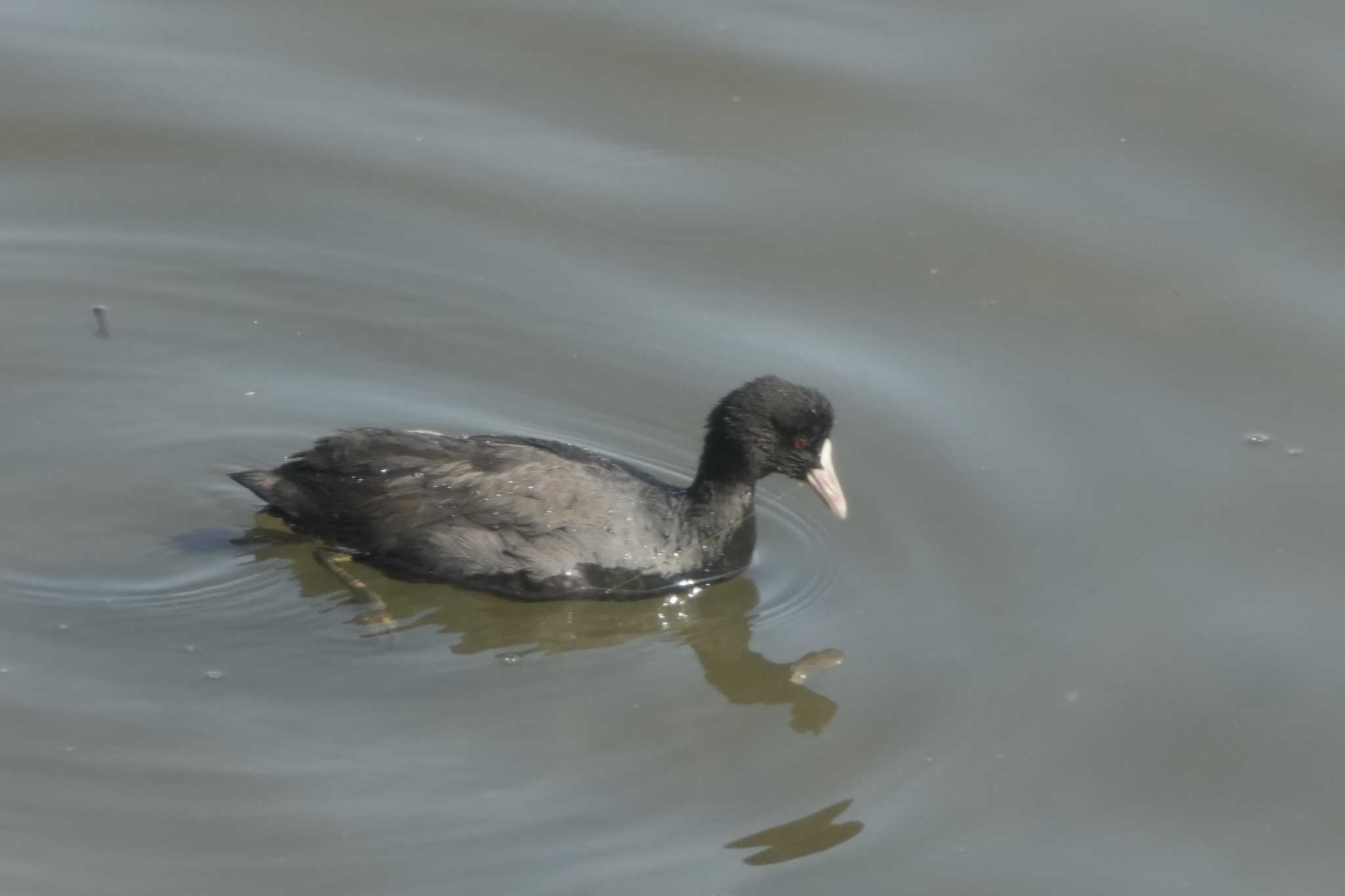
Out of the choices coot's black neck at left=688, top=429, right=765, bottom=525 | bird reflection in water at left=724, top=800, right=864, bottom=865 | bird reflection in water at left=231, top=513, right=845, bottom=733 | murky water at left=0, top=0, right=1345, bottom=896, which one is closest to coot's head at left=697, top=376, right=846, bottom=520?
coot's black neck at left=688, top=429, right=765, bottom=525

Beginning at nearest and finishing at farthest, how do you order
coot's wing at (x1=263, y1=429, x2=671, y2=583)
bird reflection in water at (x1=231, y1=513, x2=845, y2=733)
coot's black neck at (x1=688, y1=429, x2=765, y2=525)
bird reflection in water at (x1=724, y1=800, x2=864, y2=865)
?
bird reflection in water at (x1=724, y1=800, x2=864, y2=865) < bird reflection in water at (x1=231, y1=513, x2=845, y2=733) < coot's wing at (x1=263, y1=429, x2=671, y2=583) < coot's black neck at (x1=688, y1=429, x2=765, y2=525)

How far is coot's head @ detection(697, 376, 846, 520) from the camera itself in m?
8.31

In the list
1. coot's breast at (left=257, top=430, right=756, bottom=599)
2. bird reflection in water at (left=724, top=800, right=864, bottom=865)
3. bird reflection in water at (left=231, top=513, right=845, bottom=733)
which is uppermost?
coot's breast at (left=257, top=430, right=756, bottom=599)

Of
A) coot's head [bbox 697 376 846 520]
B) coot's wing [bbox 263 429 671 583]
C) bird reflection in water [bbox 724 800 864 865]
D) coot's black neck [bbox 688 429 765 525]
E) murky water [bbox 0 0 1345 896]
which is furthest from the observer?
coot's black neck [bbox 688 429 765 525]

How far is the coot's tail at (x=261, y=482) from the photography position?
820cm

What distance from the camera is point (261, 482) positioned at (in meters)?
8.22

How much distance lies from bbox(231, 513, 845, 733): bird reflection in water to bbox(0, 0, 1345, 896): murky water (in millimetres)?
23

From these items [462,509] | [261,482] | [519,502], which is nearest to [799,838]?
[519,502]

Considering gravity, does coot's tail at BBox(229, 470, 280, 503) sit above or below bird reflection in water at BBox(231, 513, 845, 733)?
above

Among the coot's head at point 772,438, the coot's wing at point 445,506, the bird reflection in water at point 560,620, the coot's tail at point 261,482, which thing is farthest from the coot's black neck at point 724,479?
the coot's tail at point 261,482

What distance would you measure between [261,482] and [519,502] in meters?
1.06

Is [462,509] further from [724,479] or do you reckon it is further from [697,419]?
[697,419]

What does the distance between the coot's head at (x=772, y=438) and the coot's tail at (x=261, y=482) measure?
1773 millimetres

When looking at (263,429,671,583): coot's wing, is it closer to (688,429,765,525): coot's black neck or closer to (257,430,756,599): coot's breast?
(257,430,756,599): coot's breast
